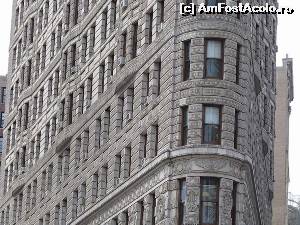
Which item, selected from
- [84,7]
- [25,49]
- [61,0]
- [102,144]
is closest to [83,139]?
[102,144]

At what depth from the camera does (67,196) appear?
85062mm

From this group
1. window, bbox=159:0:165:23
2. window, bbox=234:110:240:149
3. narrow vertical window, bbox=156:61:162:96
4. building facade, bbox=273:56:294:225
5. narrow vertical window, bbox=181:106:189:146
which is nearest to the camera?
narrow vertical window, bbox=181:106:189:146

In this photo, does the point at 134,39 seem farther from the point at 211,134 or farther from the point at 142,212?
the point at 211,134

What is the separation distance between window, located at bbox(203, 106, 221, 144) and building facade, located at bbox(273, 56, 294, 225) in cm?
6581

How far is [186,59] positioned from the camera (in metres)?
65.6

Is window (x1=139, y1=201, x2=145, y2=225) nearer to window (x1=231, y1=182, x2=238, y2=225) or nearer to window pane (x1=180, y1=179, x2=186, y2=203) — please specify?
window pane (x1=180, y1=179, x2=186, y2=203)

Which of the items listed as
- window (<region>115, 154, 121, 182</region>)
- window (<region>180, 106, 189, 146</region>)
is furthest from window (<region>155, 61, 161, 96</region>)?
window (<region>115, 154, 121, 182</region>)

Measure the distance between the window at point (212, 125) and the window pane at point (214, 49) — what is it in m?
2.98

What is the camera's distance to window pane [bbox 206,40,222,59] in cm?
6506

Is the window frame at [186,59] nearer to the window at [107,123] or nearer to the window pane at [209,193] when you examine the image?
the window pane at [209,193]

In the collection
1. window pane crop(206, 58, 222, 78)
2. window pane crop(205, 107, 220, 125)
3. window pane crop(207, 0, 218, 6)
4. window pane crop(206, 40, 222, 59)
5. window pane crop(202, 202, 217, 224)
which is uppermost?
window pane crop(207, 0, 218, 6)

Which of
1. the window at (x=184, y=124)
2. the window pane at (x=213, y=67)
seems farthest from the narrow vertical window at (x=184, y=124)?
the window pane at (x=213, y=67)

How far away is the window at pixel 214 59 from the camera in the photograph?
64.8 metres

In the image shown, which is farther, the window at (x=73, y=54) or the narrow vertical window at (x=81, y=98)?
the window at (x=73, y=54)
